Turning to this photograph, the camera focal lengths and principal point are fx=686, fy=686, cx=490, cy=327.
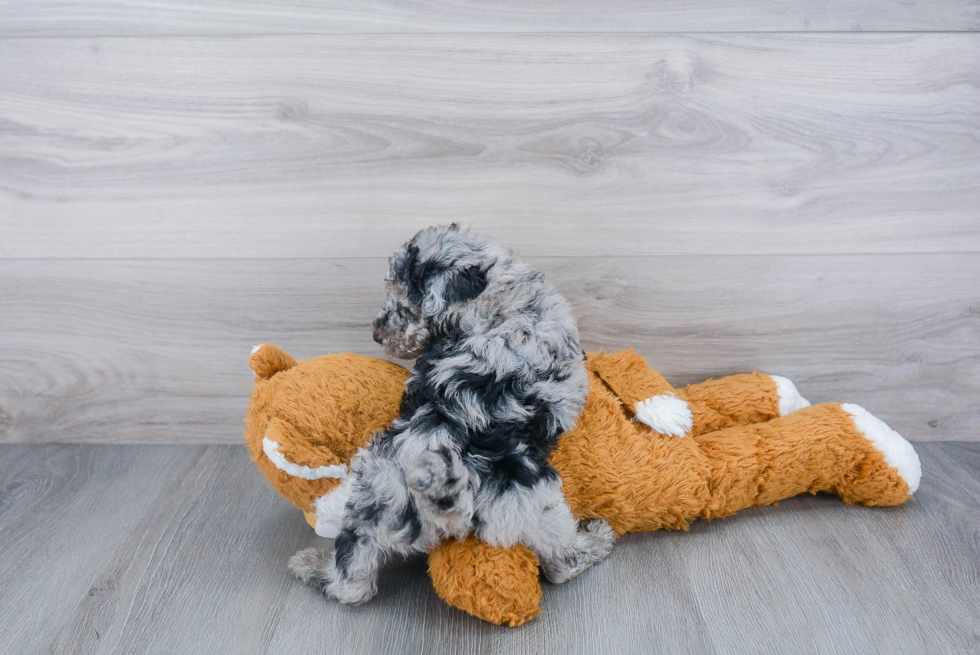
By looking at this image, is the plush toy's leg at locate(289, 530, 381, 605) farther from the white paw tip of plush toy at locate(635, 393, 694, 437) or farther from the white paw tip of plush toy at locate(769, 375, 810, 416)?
the white paw tip of plush toy at locate(769, 375, 810, 416)

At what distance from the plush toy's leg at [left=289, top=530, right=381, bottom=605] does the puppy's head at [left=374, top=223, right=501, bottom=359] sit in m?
0.27

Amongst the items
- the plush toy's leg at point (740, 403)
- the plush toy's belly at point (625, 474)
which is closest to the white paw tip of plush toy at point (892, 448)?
the plush toy's leg at point (740, 403)

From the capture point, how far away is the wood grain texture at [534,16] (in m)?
1.13

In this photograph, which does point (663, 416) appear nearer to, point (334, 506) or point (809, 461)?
point (809, 461)

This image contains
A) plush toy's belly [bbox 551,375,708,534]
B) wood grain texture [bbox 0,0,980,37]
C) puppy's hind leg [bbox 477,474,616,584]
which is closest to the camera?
puppy's hind leg [bbox 477,474,616,584]

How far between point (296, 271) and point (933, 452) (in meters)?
1.23

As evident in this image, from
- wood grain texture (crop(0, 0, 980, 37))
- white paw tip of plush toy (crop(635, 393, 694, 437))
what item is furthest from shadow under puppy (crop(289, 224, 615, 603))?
wood grain texture (crop(0, 0, 980, 37))

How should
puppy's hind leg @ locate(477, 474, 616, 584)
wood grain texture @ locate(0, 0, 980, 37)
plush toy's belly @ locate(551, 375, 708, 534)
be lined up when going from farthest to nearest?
wood grain texture @ locate(0, 0, 980, 37) < plush toy's belly @ locate(551, 375, 708, 534) < puppy's hind leg @ locate(477, 474, 616, 584)

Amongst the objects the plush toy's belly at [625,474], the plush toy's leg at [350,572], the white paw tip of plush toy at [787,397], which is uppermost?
the white paw tip of plush toy at [787,397]

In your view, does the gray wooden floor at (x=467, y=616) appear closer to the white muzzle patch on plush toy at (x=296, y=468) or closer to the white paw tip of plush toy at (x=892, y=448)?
the white paw tip of plush toy at (x=892, y=448)

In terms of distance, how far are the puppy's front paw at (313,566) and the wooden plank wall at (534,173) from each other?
414 millimetres

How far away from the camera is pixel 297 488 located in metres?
0.95

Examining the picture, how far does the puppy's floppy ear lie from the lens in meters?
0.92

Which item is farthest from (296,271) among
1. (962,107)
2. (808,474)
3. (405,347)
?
(962,107)
